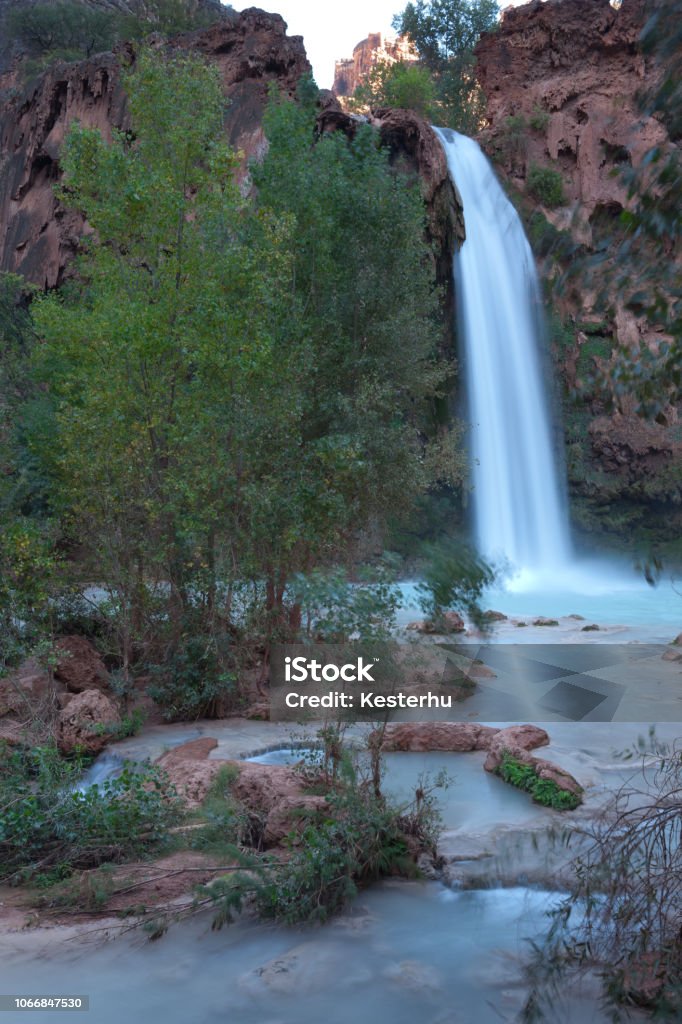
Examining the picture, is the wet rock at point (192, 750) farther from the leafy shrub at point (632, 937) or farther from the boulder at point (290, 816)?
the leafy shrub at point (632, 937)

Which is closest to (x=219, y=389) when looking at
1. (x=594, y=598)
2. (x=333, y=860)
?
(x=333, y=860)

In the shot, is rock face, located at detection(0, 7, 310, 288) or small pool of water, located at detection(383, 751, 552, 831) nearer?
small pool of water, located at detection(383, 751, 552, 831)

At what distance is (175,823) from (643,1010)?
3916 millimetres

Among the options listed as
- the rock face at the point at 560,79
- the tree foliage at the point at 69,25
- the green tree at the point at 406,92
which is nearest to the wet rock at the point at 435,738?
the rock face at the point at 560,79

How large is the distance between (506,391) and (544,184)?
786 centimetres

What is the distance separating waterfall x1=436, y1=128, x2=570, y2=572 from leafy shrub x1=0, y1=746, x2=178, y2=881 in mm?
20162

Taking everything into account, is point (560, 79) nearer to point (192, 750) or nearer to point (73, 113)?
point (73, 113)

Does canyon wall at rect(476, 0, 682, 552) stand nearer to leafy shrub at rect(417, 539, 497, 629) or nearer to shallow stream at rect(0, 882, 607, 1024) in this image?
leafy shrub at rect(417, 539, 497, 629)

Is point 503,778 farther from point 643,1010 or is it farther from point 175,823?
point 643,1010

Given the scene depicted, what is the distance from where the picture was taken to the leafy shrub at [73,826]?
639 cm

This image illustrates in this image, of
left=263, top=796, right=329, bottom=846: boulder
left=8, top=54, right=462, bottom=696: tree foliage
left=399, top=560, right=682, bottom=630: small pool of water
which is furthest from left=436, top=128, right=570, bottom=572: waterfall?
left=263, top=796, right=329, bottom=846: boulder

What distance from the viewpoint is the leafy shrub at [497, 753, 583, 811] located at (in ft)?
24.5

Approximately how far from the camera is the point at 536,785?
780 cm

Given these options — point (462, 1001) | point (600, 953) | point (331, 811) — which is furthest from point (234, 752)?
point (600, 953)
